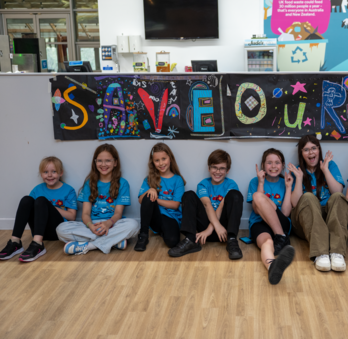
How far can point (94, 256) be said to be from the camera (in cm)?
228

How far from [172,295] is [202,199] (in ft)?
2.77

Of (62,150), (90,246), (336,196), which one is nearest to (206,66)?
(62,150)

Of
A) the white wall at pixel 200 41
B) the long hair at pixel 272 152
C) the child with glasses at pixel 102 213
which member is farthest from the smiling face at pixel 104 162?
the white wall at pixel 200 41

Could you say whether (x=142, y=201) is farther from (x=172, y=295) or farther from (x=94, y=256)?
(x=172, y=295)

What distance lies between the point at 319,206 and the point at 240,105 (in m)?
0.89

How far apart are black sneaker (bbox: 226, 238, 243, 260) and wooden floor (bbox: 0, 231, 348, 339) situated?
4cm

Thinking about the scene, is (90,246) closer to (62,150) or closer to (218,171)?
(62,150)

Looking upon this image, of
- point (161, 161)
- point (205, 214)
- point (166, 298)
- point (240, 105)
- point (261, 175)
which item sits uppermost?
point (240, 105)

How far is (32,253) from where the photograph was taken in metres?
2.22

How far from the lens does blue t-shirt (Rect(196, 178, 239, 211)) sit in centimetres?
249

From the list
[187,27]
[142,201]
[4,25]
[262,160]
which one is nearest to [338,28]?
[187,27]

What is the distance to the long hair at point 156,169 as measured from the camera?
2523mm

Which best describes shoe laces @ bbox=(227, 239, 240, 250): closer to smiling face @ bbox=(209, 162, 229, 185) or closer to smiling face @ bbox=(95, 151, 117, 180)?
smiling face @ bbox=(209, 162, 229, 185)

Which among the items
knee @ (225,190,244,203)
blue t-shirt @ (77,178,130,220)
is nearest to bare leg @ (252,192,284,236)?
knee @ (225,190,244,203)
